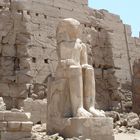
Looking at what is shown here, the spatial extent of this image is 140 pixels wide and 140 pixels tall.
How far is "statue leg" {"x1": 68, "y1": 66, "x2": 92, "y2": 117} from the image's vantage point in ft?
24.6

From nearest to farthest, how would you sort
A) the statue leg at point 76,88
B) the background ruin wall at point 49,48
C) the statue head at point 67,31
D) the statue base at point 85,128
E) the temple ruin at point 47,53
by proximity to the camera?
the statue base at point 85,128
the statue leg at point 76,88
the statue head at point 67,31
the temple ruin at point 47,53
the background ruin wall at point 49,48

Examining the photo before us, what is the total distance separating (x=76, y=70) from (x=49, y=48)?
760cm

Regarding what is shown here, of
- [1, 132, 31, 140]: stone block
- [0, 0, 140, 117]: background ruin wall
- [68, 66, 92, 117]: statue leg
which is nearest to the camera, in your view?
[1, 132, 31, 140]: stone block

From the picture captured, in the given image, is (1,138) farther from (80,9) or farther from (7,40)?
(80,9)

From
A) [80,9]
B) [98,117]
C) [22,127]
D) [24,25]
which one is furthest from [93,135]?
[80,9]

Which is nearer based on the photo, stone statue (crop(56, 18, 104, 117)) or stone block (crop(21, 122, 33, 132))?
stone block (crop(21, 122, 33, 132))

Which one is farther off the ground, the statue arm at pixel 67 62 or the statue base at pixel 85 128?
the statue arm at pixel 67 62

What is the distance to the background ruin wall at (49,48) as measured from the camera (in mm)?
13938

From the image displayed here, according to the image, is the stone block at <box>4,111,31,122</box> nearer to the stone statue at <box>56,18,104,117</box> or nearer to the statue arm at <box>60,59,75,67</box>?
the stone statue at <box>56,18,104,117</box>

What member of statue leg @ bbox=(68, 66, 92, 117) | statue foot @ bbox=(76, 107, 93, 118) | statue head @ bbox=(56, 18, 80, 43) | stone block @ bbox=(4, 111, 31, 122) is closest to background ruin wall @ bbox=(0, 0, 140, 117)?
statue head @ bbox=(56, 18, 80, 43)

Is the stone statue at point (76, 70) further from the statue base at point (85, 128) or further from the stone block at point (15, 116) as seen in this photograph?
the stone block at point (15, 116)

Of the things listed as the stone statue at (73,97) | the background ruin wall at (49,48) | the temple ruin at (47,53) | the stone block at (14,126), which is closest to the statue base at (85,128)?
the stone statue at (73,97)

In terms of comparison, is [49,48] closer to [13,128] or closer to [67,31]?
[67,31]

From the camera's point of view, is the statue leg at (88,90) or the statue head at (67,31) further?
the statue head at (67,31)
